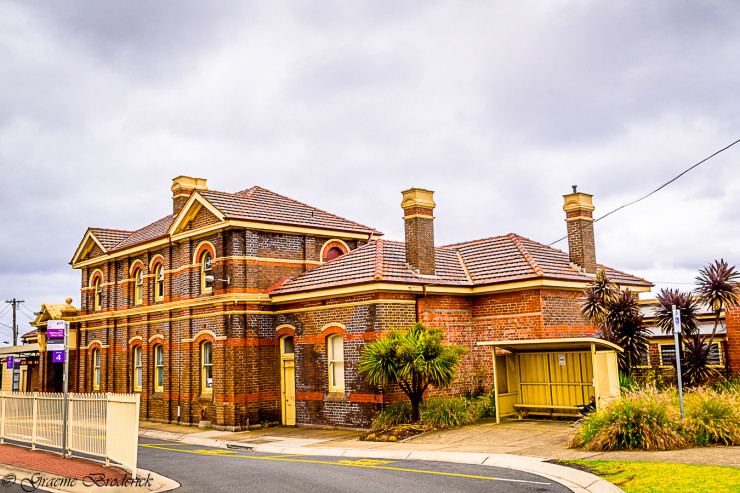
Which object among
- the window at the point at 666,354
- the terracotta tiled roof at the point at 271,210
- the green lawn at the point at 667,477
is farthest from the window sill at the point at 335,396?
the window at the point at 666,354

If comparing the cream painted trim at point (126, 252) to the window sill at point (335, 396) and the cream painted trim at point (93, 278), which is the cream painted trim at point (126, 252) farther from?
the window sill at point (335, 396)

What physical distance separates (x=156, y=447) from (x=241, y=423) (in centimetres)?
379

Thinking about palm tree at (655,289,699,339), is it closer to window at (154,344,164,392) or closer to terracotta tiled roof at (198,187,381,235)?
terracotta tiled roof at (198,187,381,235)

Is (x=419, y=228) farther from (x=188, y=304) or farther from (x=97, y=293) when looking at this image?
(x=97, y=293)

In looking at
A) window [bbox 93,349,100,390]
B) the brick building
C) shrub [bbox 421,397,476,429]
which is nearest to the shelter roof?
the brick building

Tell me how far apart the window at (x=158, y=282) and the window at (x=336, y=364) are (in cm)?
Result: 976

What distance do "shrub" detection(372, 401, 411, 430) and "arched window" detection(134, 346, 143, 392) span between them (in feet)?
45.1

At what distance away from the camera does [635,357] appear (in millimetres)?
19906

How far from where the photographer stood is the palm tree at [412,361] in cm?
1889

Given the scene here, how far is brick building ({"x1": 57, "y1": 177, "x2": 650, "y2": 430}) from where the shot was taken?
22031 millimetres

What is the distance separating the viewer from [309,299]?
23344 mm

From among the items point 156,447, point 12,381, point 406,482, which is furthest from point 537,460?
point 12,381

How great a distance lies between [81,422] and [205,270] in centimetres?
1192

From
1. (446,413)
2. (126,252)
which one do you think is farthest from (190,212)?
(446,413)
